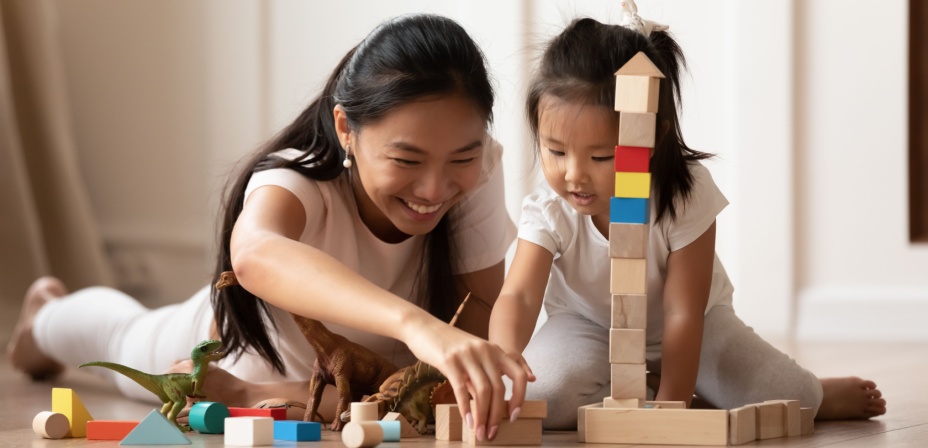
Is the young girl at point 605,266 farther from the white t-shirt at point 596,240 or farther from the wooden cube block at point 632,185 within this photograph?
the wooden cube block at point 632,185

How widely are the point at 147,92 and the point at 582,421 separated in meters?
2.74

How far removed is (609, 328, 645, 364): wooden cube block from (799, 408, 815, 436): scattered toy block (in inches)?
10.4

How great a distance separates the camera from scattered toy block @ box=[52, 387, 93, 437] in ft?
4.13

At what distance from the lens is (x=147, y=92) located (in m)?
3.55

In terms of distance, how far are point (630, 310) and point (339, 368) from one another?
38 cm

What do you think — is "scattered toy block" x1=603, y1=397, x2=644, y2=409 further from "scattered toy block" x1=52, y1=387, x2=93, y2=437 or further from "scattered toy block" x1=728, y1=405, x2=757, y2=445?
"scattered toy block" x1=52, y1=387, x2=93, y2=437

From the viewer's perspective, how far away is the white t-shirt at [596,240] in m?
1.34

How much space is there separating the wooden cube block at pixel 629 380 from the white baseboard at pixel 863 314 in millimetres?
2026

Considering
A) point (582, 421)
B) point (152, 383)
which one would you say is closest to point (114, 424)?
point (152, 383)

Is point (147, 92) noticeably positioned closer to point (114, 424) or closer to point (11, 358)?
point (11, 358)

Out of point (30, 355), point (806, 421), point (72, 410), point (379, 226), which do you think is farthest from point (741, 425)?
point (30, 355)

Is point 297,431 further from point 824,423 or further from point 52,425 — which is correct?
point 824,423

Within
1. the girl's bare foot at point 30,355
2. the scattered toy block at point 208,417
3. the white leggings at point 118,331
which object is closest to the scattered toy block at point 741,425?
the scattered toy block at point 208,417

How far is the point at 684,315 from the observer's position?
4.28ft
